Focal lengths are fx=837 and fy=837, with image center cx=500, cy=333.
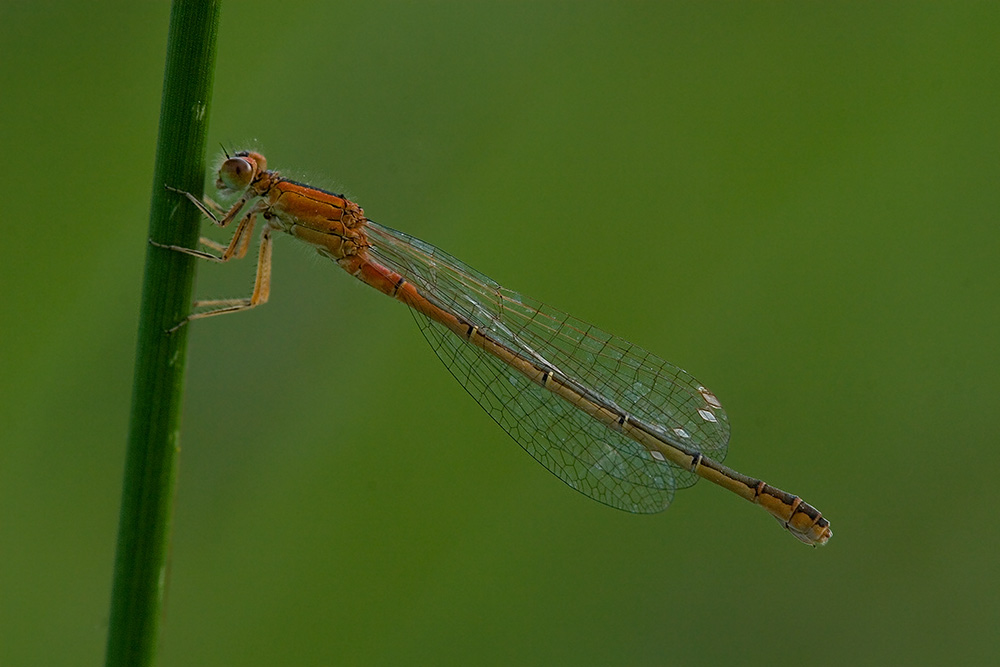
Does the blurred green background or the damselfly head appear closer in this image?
the damselfly head

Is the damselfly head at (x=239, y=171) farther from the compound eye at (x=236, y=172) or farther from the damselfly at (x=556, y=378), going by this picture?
the damselfly at (x=556, y=378)

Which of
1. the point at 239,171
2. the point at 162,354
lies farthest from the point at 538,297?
the point at 162,354

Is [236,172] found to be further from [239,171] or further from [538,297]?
[538,297]

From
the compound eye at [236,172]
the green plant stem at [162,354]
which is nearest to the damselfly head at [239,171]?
the compound eye at [236,172]

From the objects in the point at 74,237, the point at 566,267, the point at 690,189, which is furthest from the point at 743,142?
the point at 74,237

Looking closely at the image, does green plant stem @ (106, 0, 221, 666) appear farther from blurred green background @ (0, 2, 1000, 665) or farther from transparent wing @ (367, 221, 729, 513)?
transparent wing @ (367, 221, 729, 513)

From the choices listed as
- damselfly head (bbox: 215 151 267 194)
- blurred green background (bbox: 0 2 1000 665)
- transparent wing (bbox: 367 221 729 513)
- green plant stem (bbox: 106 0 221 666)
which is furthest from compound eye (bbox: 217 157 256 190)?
green plant stem (bbox: 106 0 221 666)
